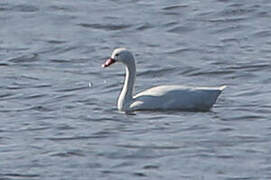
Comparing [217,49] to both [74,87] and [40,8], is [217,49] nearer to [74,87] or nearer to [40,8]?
[74,87]

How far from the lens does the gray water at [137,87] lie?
527 inches

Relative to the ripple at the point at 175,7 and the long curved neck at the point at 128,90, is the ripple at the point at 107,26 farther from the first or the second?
the long curved neck at the point at 128,90

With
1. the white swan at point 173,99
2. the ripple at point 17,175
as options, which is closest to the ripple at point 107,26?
the white swan at point 173,99

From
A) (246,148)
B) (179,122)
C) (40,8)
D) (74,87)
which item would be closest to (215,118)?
(179,122)

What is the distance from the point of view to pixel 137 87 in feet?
60.5

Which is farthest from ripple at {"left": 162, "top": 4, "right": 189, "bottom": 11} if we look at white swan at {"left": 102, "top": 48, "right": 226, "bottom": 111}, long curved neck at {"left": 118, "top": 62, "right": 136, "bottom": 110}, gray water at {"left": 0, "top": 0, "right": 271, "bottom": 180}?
white swan at {"left": 102, "top": 48, "right": 226, "bottom": 111}

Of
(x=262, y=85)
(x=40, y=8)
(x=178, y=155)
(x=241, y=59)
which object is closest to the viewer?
(x=178, y=155)

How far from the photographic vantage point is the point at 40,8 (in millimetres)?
25359

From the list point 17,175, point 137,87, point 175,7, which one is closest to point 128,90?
point 137,87

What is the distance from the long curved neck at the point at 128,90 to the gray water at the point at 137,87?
15 cm

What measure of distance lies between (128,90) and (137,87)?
1630mm

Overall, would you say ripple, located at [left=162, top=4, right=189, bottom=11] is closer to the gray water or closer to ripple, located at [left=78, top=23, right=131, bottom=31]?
the gray water

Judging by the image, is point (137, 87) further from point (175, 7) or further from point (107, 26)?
point (175, 7)

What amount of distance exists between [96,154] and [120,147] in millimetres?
433
